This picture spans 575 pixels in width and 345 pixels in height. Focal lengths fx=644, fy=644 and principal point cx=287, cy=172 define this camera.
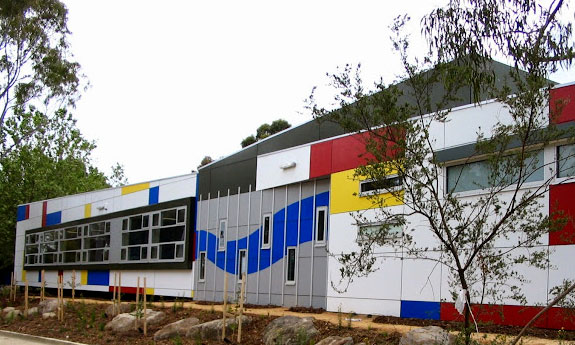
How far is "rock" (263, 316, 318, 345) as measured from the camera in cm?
1189

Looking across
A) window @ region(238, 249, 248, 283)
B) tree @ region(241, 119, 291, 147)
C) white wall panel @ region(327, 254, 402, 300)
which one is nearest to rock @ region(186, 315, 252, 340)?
white wall panel @ region(327, 254, 402, 300)

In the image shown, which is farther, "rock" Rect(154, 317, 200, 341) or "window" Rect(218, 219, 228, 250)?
"window" Rect(218, 219, 228, 250)

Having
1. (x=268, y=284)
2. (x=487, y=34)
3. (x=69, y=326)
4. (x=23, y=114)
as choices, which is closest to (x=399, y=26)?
(x=487, y=34)

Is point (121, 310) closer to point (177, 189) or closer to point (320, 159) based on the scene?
point (177, 189)

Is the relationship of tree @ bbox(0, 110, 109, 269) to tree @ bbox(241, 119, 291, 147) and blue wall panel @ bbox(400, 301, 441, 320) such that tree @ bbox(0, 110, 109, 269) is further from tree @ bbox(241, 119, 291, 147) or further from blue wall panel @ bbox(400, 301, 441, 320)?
blue wall panel @ bbox(400, 301, 441, 320)

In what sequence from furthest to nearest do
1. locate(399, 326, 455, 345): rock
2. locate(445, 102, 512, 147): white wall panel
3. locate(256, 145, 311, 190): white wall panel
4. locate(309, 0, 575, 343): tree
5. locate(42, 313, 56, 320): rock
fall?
locate(42, 313, 56, 320): rock → locate(256, 145, 311, 190): white wall panel → locate(445, 102, 512, 147): white wall panel → locate(399, 326, 455, 345): rock → locate(309, 0, 575, 343): tree

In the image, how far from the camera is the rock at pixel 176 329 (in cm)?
1438

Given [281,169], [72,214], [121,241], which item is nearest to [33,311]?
[121,241]

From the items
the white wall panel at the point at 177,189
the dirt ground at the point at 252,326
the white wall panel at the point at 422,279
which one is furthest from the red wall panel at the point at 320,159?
the white wall panel at the point at 177,189

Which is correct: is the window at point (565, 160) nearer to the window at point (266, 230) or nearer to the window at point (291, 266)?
the window at point (291, 266)

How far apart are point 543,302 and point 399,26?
588 cm

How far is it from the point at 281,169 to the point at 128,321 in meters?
5.88

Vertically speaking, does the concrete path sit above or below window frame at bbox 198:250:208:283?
below

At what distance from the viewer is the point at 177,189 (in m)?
22.6
